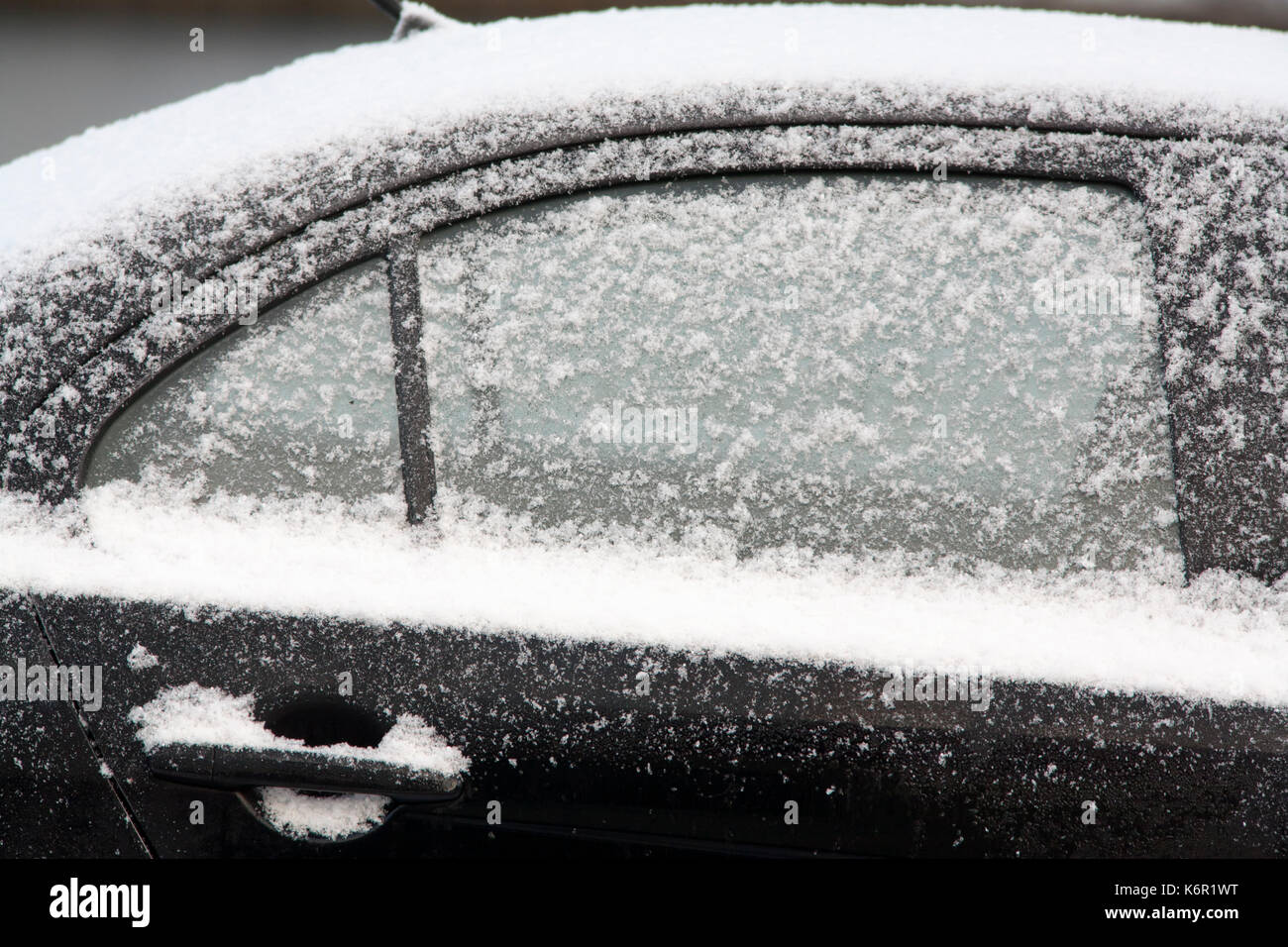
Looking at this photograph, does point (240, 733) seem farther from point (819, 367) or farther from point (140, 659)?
point (819, 367)

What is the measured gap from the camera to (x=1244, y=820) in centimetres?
115

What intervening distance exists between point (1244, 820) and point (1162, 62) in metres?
1.07

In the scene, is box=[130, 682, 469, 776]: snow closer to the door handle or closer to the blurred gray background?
the door handle

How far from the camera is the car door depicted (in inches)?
46.0

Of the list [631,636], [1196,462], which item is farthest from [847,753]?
[1196,462]

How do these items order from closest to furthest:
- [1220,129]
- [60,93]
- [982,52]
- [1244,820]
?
[1244,820] → [1220,129] → [982,52] → [60,93]

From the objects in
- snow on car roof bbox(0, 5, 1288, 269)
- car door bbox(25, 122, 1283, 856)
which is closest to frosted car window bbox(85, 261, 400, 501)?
car door bbox(25, 122, 1283, 856)

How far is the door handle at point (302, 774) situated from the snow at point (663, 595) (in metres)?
0.03

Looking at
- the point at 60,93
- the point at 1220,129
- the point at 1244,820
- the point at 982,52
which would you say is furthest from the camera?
the point at 60,93

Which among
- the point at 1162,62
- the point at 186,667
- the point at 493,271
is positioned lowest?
the point at 186,667

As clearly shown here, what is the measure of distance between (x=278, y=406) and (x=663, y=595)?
0.59 meters

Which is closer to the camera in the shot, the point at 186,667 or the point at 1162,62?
the point at 186,667

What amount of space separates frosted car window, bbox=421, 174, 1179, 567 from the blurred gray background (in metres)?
5.27
